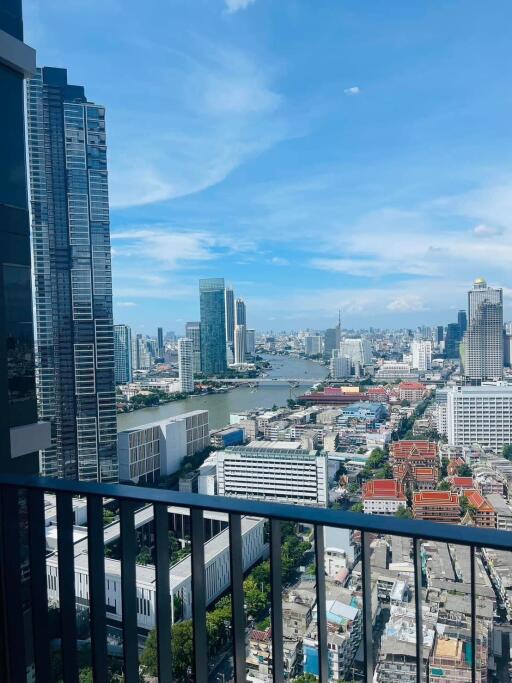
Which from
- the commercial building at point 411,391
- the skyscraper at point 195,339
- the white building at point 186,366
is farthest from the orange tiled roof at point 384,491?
the skyscraper at point 195,339

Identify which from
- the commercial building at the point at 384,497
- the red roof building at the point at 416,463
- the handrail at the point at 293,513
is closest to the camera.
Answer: the handrail at the point at 293,513

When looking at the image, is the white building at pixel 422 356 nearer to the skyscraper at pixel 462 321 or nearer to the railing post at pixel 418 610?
the skyscraper at pixel 462 321

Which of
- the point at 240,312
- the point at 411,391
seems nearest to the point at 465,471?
the point at 411,391

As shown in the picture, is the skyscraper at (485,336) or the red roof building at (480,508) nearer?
the red roof building at (480,508)

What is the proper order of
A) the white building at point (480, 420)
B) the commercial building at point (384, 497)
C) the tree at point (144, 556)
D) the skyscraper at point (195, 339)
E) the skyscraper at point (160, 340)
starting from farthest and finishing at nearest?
1. the skyscraper at point (160, 340)
2. the skyscraper at point (195, 339)
3. the white building at point (480, 420)
4. the commercial building at point (384, 497)
5. the tree at point (144, 556)

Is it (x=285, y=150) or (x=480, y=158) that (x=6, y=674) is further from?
(x=285, y=150)

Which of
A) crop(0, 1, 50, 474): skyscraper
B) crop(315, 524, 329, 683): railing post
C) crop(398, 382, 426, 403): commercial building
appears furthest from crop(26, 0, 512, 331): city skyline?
crop(315, 524, 329, 683): railing post
